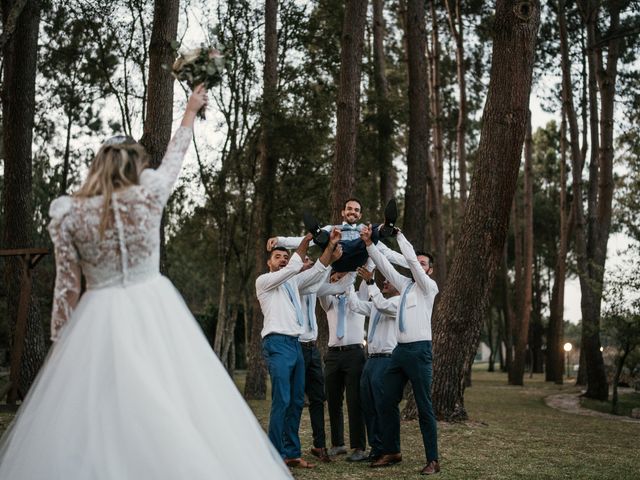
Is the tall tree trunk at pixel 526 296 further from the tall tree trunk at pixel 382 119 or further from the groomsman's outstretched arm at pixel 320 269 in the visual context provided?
the groomsman's outstretched arm at pixel 320 269

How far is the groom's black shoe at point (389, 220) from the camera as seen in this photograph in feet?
23.1

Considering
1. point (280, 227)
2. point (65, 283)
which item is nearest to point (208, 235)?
point (280, 227)

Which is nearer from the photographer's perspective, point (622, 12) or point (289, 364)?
point (289, 364)

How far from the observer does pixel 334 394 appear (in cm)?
895

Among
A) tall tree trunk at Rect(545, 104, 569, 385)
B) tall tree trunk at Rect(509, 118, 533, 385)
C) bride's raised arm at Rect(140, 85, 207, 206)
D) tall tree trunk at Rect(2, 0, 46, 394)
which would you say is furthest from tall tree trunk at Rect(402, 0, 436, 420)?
bride's raised arm at Rect(140, 85, 207, 206)

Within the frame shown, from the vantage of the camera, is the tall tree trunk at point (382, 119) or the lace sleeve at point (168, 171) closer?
the lace sleeve at point (168, 171)

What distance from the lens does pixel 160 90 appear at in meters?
9.40

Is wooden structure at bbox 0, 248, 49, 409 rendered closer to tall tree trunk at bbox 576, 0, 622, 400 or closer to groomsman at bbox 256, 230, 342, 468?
groomsman at bbox 256, 230, 342, 468

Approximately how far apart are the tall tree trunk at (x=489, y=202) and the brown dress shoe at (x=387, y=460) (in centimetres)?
436

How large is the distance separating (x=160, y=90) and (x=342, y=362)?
402cm

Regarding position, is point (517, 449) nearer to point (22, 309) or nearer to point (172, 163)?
point (22, 309)

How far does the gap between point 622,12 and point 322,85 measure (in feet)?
31.6

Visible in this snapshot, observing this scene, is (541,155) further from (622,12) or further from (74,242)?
(74,242)

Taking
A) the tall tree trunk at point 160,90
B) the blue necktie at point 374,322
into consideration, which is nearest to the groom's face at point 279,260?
the blue necktie at point 374,322
